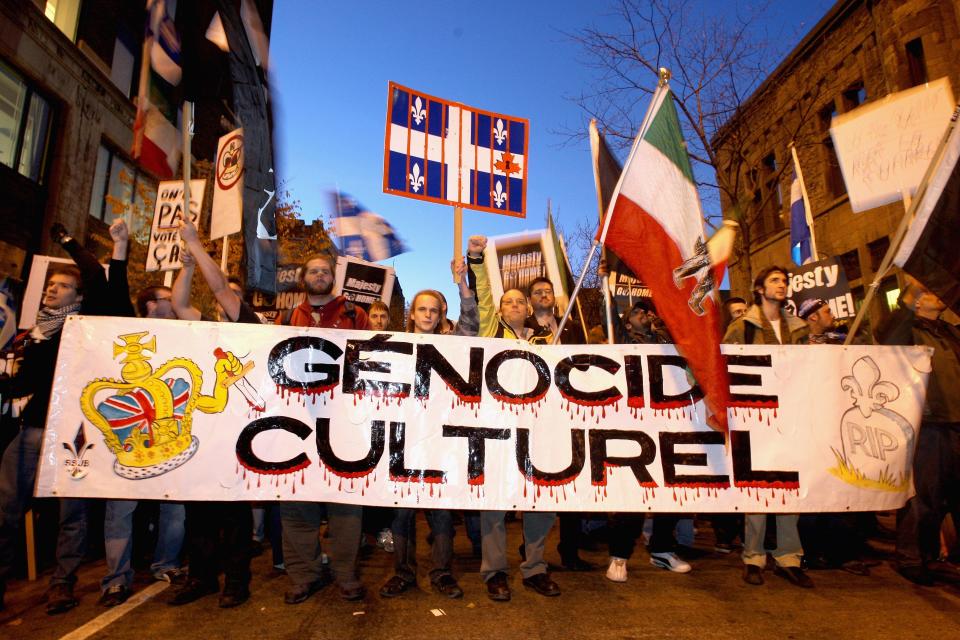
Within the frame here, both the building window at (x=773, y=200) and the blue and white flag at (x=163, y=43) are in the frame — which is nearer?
the blue and white flag at (x=163, y=43)

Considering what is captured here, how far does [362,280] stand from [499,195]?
358 cm

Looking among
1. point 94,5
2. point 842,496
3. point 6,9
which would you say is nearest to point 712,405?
point 842,496

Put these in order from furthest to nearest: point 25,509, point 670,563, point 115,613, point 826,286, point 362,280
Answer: point 362,280, point 826,286, point 670,563, point 25,509, point 115,613

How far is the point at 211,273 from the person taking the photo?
3.69 metres

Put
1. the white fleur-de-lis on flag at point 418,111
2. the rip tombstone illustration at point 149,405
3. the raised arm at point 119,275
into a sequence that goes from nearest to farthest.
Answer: the rip tombstone illustration at point 149,405, the raised arm at point 119,275, the white fleur-de-lis on flag at point 418,111

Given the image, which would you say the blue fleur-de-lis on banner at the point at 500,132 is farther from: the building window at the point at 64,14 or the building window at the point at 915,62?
the building window at the point at 915,62

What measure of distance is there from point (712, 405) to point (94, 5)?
17.7 m

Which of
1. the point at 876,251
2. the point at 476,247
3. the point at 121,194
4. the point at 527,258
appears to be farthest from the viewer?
the point at 121,194

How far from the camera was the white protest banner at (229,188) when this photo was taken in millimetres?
6727

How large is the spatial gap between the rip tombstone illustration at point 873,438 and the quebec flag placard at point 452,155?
3.78m

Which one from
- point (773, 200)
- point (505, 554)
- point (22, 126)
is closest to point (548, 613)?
point (505, 554)

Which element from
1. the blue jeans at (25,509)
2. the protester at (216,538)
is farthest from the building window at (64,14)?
the blue jeans at (25,509)

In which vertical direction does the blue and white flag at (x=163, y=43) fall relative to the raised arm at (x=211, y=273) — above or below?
above

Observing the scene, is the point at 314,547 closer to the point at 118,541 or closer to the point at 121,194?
the point at 118,541
